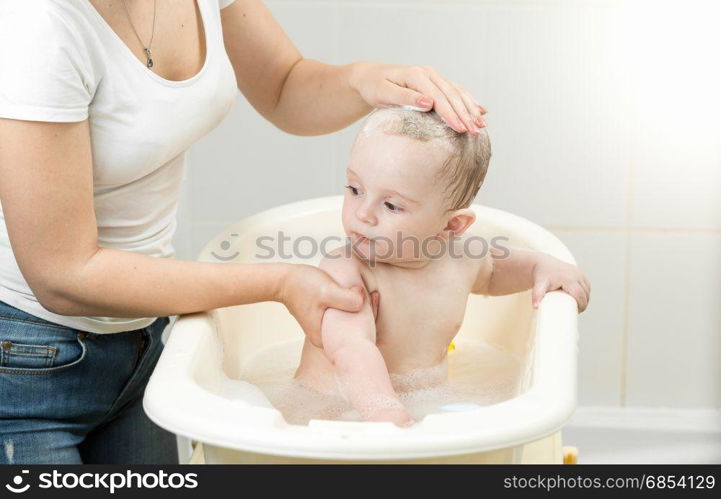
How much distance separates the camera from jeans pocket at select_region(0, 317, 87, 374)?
1.05 meters

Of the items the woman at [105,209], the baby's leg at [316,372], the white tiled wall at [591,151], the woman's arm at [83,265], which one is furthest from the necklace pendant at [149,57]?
the white tiled wall at [591,151]

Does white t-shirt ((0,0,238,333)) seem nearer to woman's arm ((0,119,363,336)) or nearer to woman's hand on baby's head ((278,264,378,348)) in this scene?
woman's arm ((0,119,363,336))

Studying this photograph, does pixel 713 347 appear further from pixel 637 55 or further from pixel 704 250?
pixel 637 55

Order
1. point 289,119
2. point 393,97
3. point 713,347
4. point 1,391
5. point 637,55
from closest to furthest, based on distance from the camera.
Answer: point 1,391, point 393,97, point 289,119, point 637,55, point 713,347

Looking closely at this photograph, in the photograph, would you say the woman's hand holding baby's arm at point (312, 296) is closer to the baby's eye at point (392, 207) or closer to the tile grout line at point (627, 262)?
the baby's eye at point (392, 207)

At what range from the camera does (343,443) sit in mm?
788

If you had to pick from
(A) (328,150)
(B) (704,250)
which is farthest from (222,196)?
(B) (704,250)

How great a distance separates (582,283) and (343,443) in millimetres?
498

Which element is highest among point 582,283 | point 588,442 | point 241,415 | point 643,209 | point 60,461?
point 643,209

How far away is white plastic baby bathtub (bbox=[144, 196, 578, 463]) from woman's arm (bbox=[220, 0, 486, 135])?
7.1 inches

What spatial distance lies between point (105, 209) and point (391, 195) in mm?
332

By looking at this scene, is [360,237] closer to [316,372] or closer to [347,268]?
[347,268]

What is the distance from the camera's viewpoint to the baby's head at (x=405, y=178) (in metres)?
1.12

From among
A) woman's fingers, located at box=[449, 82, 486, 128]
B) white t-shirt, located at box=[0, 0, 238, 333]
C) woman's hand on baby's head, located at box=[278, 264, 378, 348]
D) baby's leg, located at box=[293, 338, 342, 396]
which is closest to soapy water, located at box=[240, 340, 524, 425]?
baby's leg, located at box=[293, 338, 342, 396]
